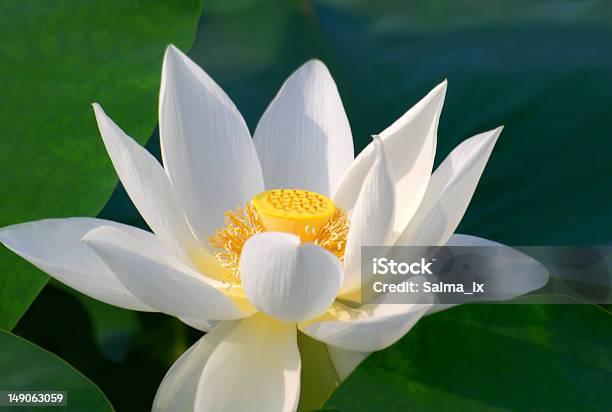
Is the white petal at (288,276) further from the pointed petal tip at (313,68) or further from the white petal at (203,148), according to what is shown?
the pointed petal tip at (313,68)

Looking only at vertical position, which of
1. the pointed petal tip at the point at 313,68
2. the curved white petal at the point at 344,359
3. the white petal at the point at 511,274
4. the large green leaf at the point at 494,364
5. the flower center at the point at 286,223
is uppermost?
the pointed petal tip at the point at 313,68

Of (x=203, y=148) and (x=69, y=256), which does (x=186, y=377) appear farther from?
(x=203, y=148)

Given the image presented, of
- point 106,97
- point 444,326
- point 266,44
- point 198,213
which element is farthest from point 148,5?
point 444,326

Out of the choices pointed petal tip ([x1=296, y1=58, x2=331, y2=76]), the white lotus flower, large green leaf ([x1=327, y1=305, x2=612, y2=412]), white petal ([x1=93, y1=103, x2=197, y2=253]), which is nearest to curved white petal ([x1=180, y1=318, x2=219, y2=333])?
the white lotus flower

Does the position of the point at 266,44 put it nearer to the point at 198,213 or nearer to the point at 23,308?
Answer: the point at 198,213

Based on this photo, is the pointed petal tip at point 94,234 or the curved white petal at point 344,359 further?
the curved white petal at point 344,359

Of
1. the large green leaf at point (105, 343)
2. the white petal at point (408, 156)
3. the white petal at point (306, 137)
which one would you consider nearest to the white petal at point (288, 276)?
the white petal at point (408, 156)

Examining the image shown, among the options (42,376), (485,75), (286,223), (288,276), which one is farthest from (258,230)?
(485,75)
